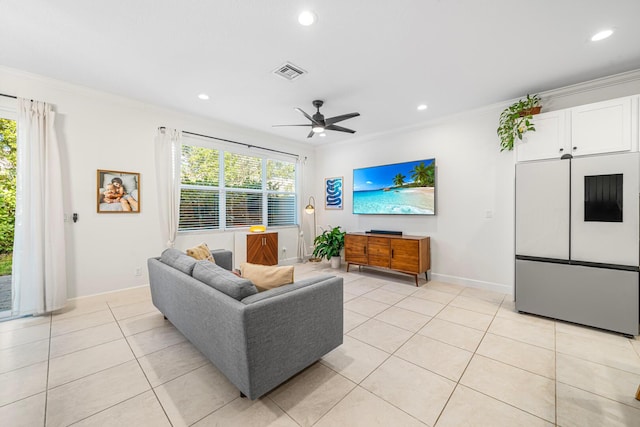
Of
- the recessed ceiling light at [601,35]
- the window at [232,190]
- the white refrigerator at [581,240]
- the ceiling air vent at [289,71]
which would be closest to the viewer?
the recessed ceiling light at [601,35]

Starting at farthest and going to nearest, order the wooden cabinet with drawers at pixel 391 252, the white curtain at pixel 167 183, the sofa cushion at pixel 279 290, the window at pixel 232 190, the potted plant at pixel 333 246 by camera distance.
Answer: the potted plant at pixel 333 246 → the window at pixel 232 190 → the wooden cabinet with drawers at pixel 391 252 → the white curtain at pixel 167 183 → the sofa cushion at pixel 279 290

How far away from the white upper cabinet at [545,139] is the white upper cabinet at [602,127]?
0.31ft

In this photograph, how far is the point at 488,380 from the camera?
→ 75.9 inches

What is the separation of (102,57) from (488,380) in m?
4.71

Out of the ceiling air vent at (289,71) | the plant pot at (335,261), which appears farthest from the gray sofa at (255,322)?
the plant pot at (335,261)

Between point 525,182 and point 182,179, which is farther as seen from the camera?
point 182,179

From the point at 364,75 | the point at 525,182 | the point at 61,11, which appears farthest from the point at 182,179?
the point at 525,182

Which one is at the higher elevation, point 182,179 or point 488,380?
point 182,179

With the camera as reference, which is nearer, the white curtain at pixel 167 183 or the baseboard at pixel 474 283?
the baseboard at pixel 474 283

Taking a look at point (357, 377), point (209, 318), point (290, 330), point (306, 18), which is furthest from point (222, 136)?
point (357, 377)

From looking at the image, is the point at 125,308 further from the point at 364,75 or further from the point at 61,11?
the point at 364,75

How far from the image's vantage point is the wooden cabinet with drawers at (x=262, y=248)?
5.03 meters

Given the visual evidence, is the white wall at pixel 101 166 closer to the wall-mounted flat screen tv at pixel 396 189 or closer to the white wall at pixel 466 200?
the wall-mounted flat screen tv at pixel 396 189

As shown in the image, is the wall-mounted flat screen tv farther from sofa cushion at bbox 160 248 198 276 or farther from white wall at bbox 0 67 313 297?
sofa cushion at bbox 160 248 198 276
